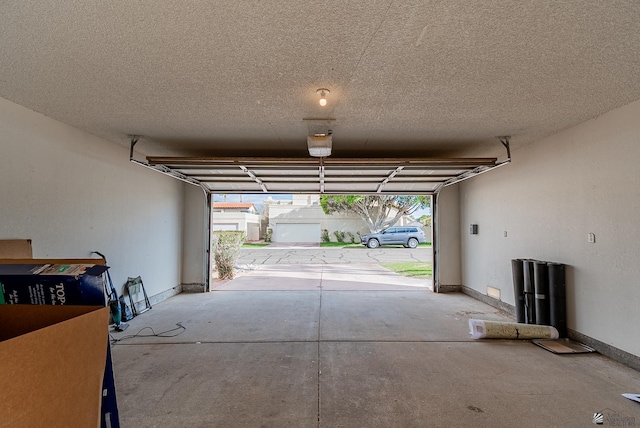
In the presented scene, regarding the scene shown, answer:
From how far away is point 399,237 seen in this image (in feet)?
59.9

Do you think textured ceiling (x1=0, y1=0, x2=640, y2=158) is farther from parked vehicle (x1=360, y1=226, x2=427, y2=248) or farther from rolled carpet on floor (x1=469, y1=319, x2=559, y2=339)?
parked vehicle (x1=360, y1=226, x2=427, y2=248)

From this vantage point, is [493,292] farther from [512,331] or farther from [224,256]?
[224,256]

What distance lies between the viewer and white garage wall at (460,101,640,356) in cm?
318

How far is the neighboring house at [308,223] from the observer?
76.1ft

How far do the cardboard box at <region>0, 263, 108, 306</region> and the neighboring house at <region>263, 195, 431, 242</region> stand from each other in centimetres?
2234

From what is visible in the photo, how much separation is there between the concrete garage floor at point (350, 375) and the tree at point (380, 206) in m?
15.8

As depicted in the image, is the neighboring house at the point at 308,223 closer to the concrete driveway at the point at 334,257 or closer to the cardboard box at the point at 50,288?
the concrete driveway at the point at 334,257

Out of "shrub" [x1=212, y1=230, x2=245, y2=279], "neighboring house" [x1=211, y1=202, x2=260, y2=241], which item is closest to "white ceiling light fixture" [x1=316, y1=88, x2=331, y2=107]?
"shrub" [x1=212, y1=230, x2=245, y2=279]

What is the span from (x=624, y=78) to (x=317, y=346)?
12.9 ft

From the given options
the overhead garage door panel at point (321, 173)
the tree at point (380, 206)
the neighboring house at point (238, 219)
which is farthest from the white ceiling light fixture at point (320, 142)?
the neighboring house at point (238, 219)

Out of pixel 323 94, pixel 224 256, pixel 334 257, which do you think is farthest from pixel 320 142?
pixel 334 257

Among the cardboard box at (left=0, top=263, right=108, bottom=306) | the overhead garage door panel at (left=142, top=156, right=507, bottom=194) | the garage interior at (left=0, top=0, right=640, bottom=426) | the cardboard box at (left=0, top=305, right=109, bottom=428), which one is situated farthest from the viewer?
the overhead garage door panel at (left=142, top=156, right=507, bottom=194)

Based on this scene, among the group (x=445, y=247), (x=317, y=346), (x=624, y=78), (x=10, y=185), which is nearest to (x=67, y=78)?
(x=10, y=185)

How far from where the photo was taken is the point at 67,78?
2.67m
